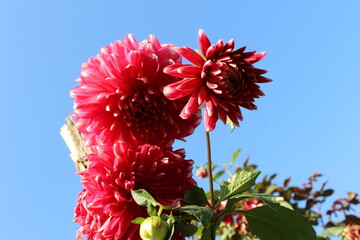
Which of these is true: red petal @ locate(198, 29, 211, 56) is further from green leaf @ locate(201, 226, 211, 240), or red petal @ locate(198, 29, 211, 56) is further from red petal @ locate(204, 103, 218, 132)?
green leaf @ locate(201, 226, 211, 240)

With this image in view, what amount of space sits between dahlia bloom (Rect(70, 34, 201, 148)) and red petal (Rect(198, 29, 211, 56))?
105mm

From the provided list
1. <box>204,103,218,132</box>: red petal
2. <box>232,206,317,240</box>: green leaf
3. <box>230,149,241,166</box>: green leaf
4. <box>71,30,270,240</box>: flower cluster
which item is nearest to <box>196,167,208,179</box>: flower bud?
<box>230,149,241,166</box>: green leaf

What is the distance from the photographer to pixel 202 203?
1084mm

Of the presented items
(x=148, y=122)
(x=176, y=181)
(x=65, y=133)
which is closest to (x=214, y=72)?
(x=148, y=122)

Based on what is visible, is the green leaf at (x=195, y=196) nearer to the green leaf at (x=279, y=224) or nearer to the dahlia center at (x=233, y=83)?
the green leaf at (x=279, y=224)

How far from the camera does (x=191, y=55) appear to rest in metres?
1.04

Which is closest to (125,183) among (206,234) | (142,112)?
(142,112)

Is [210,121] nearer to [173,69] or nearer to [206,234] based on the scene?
[173,69]

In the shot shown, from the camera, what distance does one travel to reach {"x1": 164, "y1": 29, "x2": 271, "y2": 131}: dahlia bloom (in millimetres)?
1006

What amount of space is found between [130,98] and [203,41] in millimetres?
280

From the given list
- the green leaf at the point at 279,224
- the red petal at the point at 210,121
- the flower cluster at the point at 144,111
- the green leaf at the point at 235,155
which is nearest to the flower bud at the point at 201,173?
the green leaf at the point at 235,155

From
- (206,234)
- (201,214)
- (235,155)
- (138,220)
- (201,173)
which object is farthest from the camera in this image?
(201,173)

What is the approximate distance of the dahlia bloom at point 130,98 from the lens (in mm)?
1068

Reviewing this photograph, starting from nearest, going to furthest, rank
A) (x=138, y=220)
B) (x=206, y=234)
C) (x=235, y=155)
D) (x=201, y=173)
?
(x=138, y=220) < (x=206, y=234) < (x=235, y=155) < (x=201, y=173)
